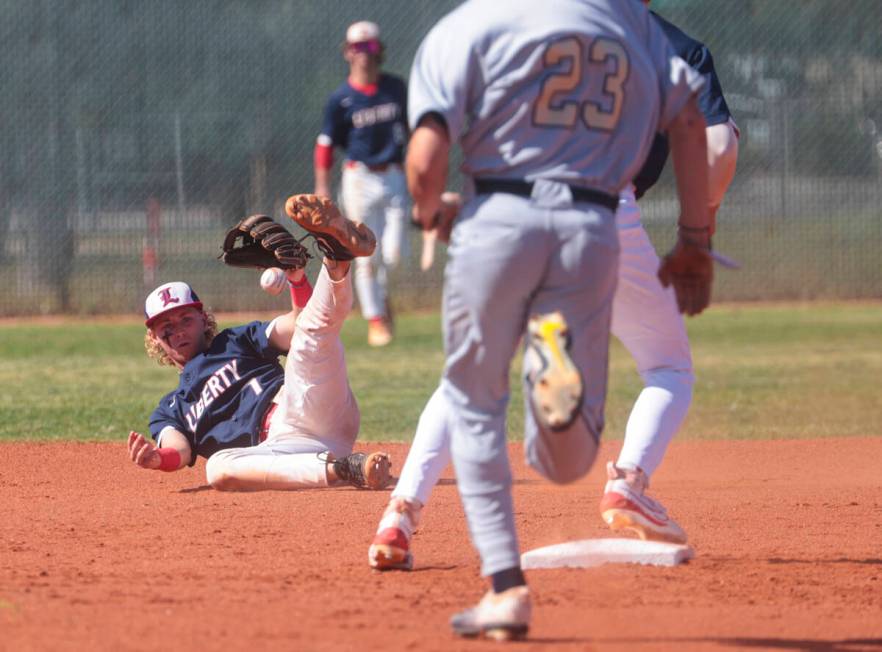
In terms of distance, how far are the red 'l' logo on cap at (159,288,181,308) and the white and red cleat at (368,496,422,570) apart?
7.68 feet

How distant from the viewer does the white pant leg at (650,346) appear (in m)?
4.36

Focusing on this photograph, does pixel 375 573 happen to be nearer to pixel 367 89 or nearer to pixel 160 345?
pixel 160 345

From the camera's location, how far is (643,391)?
4488mm

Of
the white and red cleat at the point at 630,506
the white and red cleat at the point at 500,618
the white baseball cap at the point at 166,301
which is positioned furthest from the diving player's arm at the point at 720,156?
the white baseball cap at the point at 166,301

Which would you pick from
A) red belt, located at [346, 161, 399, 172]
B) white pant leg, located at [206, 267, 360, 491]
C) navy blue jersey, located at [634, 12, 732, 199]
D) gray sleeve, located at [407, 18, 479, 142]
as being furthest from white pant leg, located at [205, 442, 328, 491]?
red belt, located at [346, 161, 399, 172]

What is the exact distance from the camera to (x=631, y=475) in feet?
14.5

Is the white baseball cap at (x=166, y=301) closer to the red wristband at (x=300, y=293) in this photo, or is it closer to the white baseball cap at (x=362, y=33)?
the red wristband at (x=300, y=293)

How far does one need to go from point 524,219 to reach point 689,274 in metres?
0.55

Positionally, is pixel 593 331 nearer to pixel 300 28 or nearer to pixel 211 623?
pixel 211 623

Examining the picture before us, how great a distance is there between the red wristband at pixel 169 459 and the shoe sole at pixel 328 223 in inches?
51.5

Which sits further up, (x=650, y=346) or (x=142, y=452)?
(x=650, y=346)

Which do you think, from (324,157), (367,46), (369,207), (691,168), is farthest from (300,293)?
(367,46)

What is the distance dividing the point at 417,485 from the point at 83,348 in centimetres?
1002

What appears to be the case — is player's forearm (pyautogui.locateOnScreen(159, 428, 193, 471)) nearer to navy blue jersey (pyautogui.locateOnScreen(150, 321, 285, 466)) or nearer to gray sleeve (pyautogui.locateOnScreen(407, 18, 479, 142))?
navy blue jersey (pyautogui.locateOnScreen(150, 321, 285, 466))
